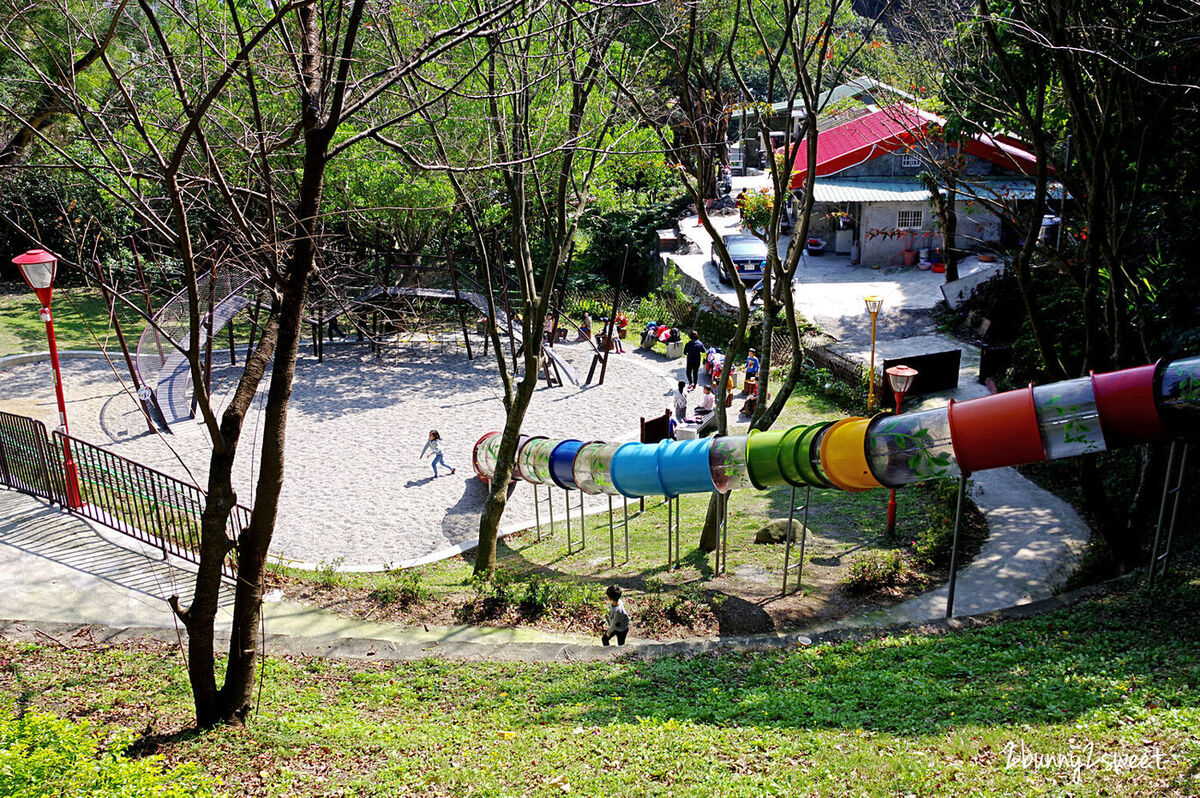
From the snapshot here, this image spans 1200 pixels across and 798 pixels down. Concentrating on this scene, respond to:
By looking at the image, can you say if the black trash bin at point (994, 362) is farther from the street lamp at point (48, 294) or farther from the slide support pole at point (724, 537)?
the street lamp at point (48, 294)

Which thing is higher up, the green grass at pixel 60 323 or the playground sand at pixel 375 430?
the green grass at pixel 60 323

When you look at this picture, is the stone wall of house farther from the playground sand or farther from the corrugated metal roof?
the playground sand

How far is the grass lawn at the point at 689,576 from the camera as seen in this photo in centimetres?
1133

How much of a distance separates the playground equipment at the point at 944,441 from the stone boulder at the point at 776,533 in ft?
3.60

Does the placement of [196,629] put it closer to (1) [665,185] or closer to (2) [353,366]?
(2) [353,366]

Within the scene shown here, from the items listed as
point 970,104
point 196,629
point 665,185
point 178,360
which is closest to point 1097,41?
point 970,104

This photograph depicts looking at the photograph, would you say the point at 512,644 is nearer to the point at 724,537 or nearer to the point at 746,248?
the point at 724,537

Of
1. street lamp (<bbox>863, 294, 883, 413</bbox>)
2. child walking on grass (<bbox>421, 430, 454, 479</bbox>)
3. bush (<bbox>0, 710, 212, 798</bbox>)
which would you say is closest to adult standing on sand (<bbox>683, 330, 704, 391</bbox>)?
street lamp (<bbox>863, 294, 883, 413</bbox>)

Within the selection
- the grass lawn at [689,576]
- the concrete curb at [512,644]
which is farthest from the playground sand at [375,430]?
the concrete curb at [512,644]

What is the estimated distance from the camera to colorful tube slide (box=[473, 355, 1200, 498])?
9.17 metres

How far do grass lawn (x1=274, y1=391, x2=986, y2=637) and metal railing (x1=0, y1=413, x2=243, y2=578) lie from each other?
5.07 feet

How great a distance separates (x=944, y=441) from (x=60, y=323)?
2838cm

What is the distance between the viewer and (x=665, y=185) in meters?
40.2

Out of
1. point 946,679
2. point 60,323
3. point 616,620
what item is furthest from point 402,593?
point 60,323
